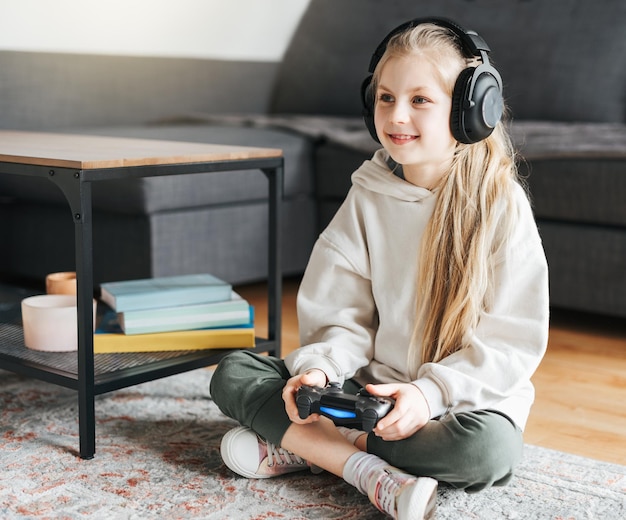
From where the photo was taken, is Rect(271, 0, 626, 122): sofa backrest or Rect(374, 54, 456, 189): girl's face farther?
Rect(271, 0, 626, 122): sofa backrest

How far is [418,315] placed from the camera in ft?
3.80

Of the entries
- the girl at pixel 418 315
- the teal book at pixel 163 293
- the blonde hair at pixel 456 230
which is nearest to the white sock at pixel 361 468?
the girl at pixel 418 315

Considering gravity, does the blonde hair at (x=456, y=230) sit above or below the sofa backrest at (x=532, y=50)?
below

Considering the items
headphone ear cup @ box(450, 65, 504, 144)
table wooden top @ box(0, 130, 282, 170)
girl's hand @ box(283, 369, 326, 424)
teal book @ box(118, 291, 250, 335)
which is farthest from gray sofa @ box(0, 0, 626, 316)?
girl's hand @ box(283, 369, 326, 424)

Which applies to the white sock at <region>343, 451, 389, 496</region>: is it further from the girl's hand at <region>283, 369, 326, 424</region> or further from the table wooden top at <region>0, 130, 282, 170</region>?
the table wooden top at <region>0, 130, 282, 170</region>

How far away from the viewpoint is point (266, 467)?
3.70 feet

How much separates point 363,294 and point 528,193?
745 millimetres

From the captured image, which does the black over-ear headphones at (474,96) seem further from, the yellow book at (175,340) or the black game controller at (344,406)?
the yellow book at (175,340)

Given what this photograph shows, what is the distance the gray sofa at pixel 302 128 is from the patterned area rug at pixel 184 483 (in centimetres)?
65

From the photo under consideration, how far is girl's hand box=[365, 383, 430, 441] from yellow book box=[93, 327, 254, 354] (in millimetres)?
405

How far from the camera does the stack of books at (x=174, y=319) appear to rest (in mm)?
1363

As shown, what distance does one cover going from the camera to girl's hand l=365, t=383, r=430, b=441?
3.33 feet

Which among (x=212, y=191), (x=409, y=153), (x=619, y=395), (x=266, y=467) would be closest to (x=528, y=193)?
(x=619, y=395)

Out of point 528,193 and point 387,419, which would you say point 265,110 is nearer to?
point 528,193
